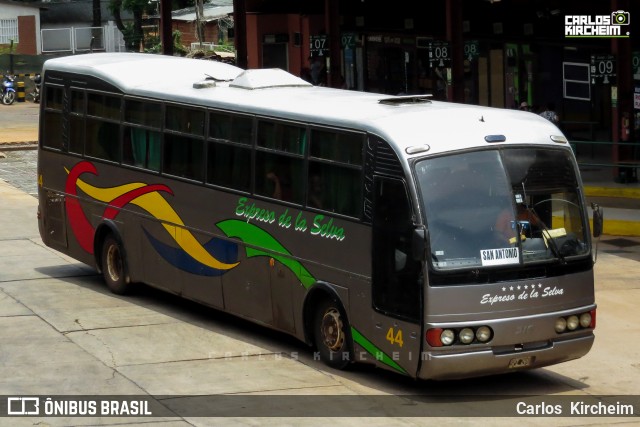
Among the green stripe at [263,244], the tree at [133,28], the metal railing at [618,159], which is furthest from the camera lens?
the tree at [133,28]

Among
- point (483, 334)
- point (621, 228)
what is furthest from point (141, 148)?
point (621, 228)

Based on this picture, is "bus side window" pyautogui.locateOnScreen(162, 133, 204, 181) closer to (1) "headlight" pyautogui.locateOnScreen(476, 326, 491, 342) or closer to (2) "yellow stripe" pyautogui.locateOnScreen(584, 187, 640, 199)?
(1) "headlight" pyautogui.locateOnScreen(476, 326, 491, 342)

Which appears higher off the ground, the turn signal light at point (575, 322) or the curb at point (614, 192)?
the turn signal light at point (575, 322)

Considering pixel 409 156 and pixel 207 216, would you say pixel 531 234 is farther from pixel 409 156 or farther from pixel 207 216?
pixel 207 216

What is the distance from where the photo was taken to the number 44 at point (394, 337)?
11531mm

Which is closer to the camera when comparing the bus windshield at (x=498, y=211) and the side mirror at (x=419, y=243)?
the side mirror at (x=419, y=243)

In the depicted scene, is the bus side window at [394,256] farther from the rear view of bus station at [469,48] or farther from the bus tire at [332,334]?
the rear view of bus station at [469,48]

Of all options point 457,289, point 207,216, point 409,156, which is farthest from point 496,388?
point 207,216

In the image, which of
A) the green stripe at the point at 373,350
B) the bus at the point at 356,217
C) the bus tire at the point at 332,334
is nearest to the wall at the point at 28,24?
the bus at the point at 356,217

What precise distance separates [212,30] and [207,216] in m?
54.5

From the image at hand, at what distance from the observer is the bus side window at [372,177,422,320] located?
11.4m

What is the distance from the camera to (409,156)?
11.5m

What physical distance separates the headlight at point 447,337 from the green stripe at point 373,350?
565mm

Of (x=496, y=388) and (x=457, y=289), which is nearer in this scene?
(x=457, y=289)
